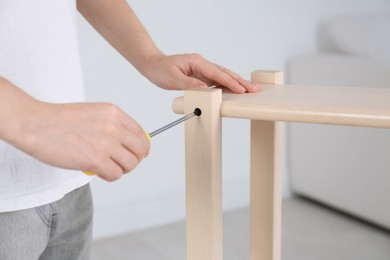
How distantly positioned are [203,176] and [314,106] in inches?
7.1

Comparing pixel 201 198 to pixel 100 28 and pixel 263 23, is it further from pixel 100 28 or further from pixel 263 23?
pixel 263 23

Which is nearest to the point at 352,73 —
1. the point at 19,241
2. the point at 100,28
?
the point at 100,28

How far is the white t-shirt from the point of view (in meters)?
0.71

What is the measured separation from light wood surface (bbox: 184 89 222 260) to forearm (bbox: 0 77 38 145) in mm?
298

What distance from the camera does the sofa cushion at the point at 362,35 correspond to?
212cm

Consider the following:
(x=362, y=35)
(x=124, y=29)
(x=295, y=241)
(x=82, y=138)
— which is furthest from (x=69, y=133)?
(x=362, y=35)

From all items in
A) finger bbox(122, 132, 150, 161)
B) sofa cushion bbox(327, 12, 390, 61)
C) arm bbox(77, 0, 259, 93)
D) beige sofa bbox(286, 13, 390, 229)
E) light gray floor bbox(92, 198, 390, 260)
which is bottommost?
light gray floor bbox(92, 198, 390, 260)

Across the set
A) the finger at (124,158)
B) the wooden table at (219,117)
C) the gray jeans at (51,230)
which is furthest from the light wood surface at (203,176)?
the finger at (124,158)

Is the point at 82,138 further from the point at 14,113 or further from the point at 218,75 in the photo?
the point at 218,75

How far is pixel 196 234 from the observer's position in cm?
85

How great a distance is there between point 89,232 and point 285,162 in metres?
1.61

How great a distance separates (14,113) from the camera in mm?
553

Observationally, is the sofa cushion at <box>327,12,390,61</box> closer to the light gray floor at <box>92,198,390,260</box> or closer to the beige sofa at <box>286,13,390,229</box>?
the beige sofa at <box>286,13,390,229</box>

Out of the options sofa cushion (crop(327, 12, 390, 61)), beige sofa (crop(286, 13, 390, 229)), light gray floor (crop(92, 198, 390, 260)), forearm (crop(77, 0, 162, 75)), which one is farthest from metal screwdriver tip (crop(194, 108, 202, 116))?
sofa cushion (crop(327, 12, 390, 61))
